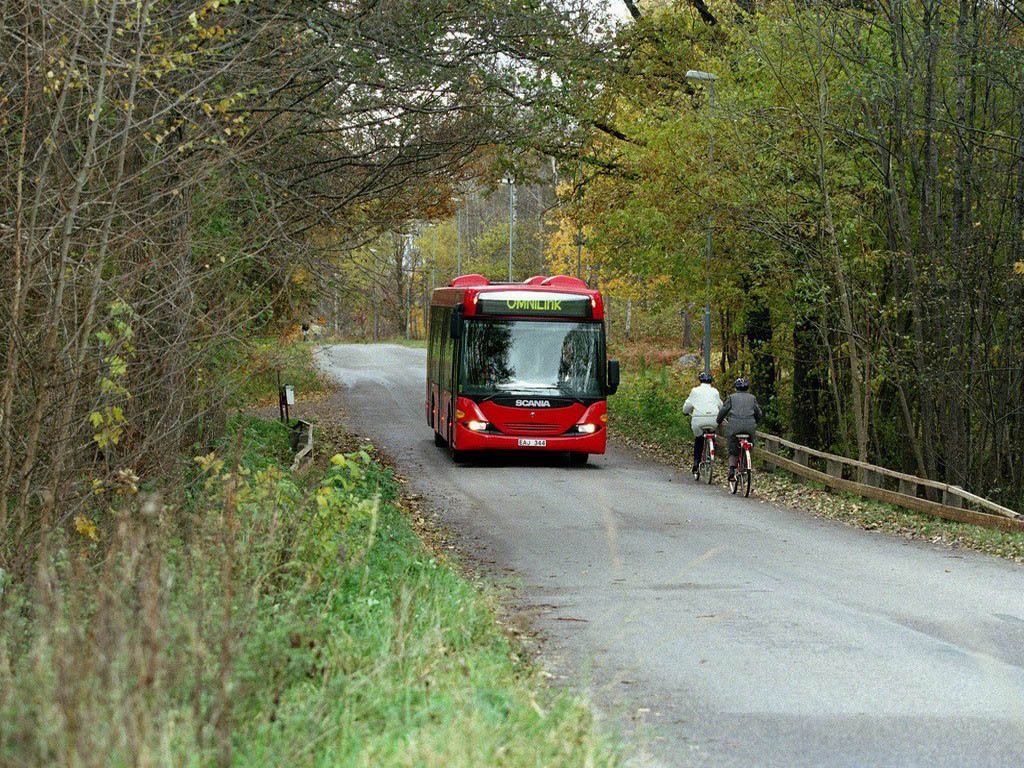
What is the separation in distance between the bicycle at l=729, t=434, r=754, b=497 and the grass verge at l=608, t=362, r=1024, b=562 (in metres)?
0.36

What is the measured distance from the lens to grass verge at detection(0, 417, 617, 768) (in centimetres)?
482

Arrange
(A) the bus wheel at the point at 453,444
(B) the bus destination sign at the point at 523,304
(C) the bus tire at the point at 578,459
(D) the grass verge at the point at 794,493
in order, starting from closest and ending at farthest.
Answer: (D) the grass verge at the point at 794,493
(B) the bus destination sign at the point at 523,304
(A) the bus wheel at the point at 453,444
(C) the bus tire at the point at 578,459

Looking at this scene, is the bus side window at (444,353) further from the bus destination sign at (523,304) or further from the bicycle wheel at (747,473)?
the bicycle wheel at (747,473)

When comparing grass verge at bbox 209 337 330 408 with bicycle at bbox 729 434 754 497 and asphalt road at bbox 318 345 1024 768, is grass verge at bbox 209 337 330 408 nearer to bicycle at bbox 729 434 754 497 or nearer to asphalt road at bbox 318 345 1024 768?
asphalt road at bbox 318 345 1024 768

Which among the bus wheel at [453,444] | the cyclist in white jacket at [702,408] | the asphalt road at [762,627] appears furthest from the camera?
the bus wheel at [453,444]

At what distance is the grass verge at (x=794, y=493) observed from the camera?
16.5 m

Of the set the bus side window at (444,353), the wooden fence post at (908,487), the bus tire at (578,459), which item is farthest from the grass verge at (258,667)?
the bus tire at (578,459)

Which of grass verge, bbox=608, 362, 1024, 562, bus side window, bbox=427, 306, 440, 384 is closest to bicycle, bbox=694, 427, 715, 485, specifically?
grass verge, bbox=608, 362, 1024, 562

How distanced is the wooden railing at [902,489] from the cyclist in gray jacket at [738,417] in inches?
49.0

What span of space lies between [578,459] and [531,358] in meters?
3.06

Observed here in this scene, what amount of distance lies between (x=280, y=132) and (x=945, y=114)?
1244 cm

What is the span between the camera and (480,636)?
8664 mm

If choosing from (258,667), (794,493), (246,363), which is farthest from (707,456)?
(258,667)

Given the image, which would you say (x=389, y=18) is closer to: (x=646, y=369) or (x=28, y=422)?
(x=28, y=422)
